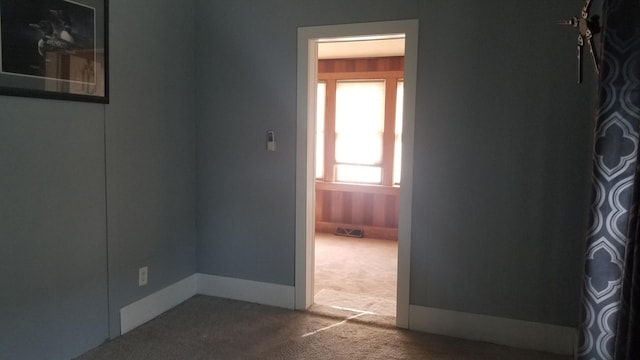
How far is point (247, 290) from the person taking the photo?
3.41 m

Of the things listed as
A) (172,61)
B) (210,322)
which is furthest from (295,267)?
(172,61)

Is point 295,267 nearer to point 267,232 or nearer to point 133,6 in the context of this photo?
point 267,232

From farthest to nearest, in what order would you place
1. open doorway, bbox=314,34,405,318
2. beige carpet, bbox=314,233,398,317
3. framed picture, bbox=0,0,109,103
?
open doorway, bbox=314,34,405,318 → beige carpet, bbox=314,233,398,317 → framed picture, bbox=0,0,109,103

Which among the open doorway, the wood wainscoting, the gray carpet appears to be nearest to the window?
the open doorway

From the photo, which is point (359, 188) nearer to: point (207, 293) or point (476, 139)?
point (207, 293)

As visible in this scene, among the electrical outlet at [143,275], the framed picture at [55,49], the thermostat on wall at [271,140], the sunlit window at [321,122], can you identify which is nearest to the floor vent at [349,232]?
the sunlit window at [321,122]

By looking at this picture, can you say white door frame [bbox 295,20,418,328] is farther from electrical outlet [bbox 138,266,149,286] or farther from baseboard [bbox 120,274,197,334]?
electrical outlet [bbox 138,266,149,286]

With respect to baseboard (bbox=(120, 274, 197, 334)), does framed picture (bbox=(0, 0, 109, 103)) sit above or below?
above

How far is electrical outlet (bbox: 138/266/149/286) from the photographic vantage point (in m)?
2.98

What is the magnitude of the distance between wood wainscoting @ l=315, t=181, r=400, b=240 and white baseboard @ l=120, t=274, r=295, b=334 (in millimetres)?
2585

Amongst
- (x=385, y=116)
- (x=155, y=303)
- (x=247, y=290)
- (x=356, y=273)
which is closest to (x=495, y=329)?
(x=356, y=273)

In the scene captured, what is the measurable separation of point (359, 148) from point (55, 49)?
3938mm

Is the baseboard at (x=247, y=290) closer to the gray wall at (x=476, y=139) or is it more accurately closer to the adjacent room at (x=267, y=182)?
the adjacent room at (x=267, y=182)

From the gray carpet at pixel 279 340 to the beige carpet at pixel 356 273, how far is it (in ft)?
0.88
